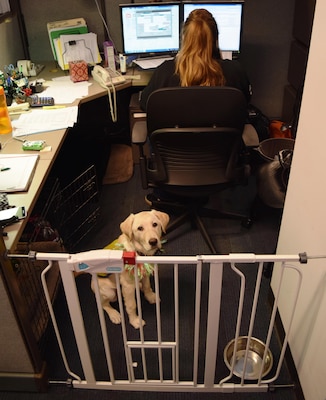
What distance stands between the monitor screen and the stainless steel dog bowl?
197cm

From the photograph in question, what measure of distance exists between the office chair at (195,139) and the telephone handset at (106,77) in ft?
1.79

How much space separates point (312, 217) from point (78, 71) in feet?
5.98

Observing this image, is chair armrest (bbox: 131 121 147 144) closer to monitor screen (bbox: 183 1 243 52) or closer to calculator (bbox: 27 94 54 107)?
calculator (bbox: 27 94 54 107)

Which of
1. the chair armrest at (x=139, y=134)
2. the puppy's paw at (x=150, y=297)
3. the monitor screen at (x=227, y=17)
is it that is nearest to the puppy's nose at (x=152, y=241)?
the puppy's paw at (x=150, y=297)

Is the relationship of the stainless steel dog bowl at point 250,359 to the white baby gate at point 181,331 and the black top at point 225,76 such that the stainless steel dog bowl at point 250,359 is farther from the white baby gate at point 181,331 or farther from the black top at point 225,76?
the black top at point 225,76

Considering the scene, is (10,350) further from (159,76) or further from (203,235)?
(159,76)

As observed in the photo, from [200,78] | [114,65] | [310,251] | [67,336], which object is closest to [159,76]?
[200,78]

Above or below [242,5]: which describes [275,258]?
below

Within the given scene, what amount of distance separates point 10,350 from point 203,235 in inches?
45.3

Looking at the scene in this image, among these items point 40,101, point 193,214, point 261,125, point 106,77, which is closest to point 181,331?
point 193,214

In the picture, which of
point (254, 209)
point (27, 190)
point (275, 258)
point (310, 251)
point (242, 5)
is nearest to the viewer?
point (275, 258)

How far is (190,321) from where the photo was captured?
1760mm

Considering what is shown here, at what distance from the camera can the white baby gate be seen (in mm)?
1111

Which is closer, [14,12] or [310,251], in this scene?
[310,251]
